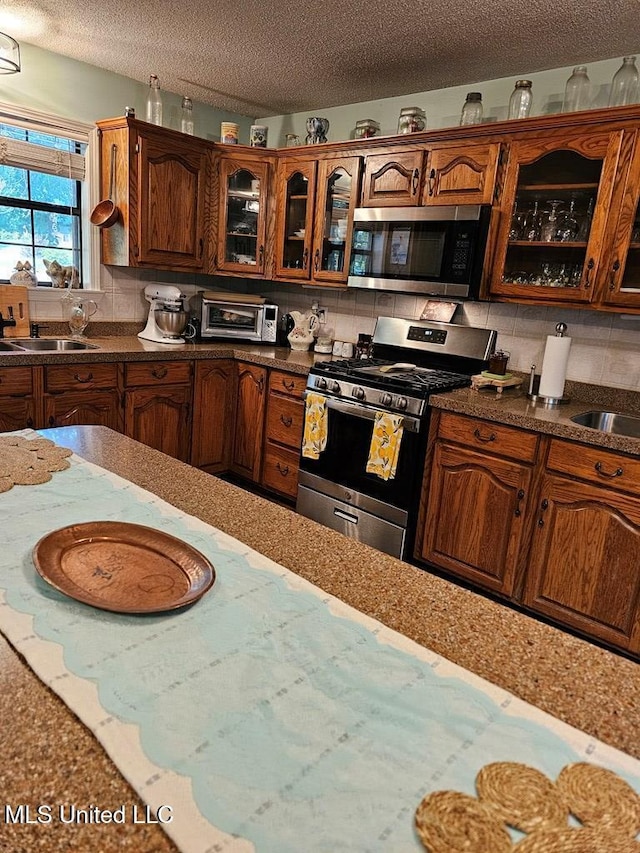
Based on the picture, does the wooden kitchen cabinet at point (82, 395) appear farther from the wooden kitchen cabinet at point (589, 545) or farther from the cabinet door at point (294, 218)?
the wooden kitchen cabinet at point (589, 545)

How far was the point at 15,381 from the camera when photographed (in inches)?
112

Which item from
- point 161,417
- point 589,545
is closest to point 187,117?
point 161,417

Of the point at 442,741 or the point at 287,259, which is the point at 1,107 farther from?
the point at 442,741

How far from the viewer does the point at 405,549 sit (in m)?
2.93

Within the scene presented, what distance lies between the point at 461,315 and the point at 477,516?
1.24 metres

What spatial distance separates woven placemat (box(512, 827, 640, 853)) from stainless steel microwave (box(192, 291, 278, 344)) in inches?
144

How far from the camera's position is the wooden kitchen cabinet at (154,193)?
3463 millimetres

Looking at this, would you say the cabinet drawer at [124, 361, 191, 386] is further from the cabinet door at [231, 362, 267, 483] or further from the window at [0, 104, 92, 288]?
the window at [0, 104, 92, 288]

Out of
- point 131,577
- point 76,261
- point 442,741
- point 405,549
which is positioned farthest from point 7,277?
point 442,741

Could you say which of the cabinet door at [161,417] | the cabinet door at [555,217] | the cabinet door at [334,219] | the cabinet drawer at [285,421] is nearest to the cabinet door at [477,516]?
the cabinet door at [555,217]

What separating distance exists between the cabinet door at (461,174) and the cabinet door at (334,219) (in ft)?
1.66

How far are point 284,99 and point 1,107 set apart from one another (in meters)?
1.65

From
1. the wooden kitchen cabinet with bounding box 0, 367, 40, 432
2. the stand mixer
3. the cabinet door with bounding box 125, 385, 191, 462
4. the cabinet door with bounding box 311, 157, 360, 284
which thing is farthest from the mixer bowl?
the wooden kitchen cabinet with bounding box 0, 367, 40, 432

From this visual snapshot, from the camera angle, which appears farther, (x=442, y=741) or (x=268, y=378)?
(x=268, y=378)
